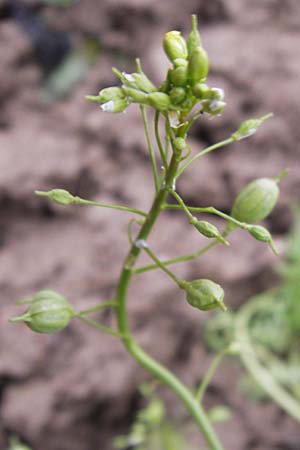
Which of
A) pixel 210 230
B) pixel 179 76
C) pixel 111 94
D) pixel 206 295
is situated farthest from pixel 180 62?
pixel 206 295

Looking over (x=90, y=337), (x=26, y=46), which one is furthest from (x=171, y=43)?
(x=26, y=46)

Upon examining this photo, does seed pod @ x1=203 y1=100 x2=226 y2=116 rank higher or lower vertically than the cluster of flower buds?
lower

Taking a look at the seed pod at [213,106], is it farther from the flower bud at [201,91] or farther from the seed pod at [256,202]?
the seed pod at [256,202]

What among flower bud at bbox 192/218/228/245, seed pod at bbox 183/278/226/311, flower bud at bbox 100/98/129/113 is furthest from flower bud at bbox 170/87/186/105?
seed pod at bbox 183/278/226/311

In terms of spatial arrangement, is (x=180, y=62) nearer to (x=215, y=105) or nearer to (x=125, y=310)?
(x=215, y=105)

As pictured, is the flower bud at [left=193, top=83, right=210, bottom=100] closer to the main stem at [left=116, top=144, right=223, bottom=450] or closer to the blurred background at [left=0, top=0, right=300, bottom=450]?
the main stem at [left=116, top=144, right=223, bottom=450]

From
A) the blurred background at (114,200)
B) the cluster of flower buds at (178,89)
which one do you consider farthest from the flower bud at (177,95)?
the blurred background at (114,200)

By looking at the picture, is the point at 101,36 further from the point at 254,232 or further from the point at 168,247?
the point at 254,232
